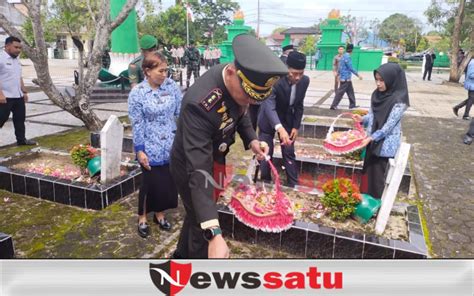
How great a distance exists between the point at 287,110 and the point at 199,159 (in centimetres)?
283

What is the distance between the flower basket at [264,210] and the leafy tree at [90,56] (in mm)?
4591

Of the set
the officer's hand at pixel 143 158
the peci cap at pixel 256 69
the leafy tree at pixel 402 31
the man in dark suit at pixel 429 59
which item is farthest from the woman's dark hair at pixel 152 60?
the leafy tree at pixel 402 31

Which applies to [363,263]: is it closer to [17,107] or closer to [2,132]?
[17,107]

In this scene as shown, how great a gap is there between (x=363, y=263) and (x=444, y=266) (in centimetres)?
51

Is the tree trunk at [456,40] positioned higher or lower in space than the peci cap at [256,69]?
higher

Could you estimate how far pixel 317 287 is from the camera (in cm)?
207

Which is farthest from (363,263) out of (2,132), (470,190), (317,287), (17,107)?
(2,132)

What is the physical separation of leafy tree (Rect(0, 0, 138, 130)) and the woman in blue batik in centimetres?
340

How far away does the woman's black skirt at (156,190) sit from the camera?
345 centimetres

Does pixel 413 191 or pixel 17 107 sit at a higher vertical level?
pixel 17 107

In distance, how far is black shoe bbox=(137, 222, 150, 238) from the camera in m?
3.48

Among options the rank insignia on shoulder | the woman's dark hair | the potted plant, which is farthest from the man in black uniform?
the potted plant

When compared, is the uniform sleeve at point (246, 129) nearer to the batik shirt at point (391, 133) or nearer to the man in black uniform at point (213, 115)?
the man in black uniform at point (213, 115)

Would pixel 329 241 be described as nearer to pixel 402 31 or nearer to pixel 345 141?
pixel 345 141
